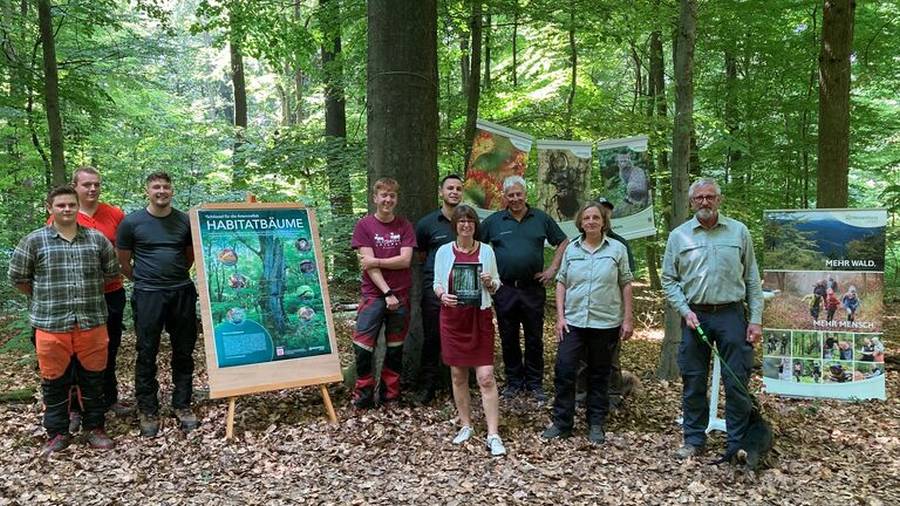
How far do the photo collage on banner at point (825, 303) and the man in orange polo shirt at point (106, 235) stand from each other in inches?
214

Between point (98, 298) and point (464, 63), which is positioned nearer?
point (98, 298)

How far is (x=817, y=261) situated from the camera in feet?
17.6

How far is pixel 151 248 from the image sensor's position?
4129mm

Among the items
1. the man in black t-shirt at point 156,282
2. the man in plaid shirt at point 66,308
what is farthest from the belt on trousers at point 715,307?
the man in plaid shirt at point 66,308

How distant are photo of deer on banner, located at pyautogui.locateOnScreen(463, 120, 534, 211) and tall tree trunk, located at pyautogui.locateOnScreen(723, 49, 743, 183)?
6.41 meters

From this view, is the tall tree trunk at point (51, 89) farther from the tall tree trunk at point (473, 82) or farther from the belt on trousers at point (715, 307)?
the belt on trousers at point (715, 307)

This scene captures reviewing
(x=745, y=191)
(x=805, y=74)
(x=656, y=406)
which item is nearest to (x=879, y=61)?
(x=805, y=74)

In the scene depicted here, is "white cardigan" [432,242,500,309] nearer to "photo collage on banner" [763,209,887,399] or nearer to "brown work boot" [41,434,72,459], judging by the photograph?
"brown work boot" [41,434,72,459]

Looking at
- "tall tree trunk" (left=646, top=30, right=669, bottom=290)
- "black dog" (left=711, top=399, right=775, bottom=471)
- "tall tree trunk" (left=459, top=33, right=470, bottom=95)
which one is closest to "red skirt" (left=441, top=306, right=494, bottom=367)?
"black dog" (left=711, top=399, right=775, bottom=471)

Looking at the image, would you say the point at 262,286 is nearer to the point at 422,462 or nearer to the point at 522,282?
the point at 422,462

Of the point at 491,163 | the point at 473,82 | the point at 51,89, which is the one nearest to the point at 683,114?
the point at 491,163

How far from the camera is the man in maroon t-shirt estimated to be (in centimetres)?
429

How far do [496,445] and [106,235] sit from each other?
3.23 m

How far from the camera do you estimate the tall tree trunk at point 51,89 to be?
20.5 feet
